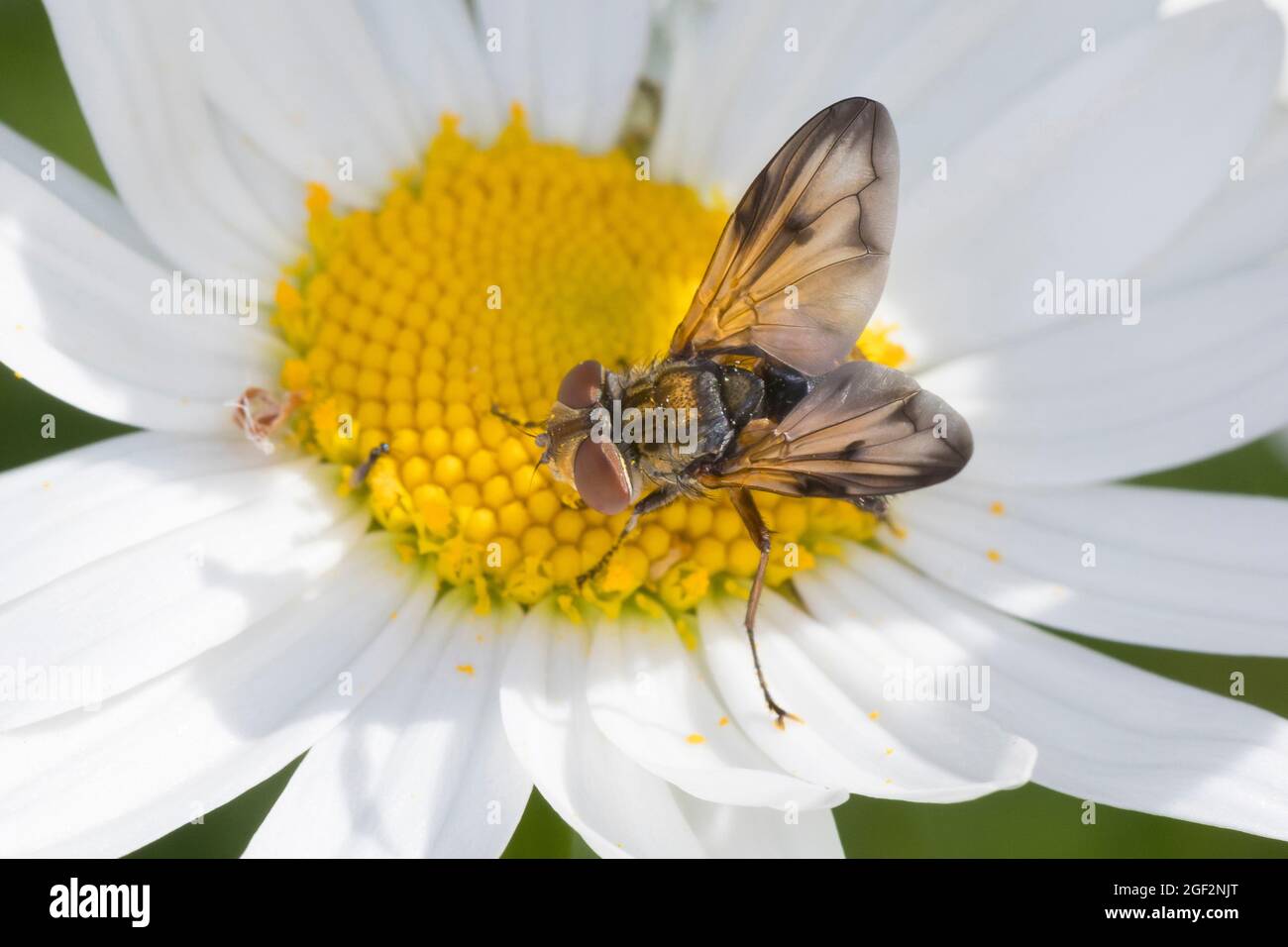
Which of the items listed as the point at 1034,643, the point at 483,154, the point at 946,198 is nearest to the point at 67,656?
the point at 483,154

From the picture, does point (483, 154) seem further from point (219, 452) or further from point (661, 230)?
point (219, 452)

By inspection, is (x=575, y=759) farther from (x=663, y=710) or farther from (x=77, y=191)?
(x=77, y=191)

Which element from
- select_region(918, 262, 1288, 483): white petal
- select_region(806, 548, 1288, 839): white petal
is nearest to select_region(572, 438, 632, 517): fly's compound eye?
select_region(806, 548, 1288, 839): white petal

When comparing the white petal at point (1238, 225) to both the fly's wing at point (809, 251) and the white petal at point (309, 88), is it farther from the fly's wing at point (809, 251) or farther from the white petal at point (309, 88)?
the white petal at point (309, 88)

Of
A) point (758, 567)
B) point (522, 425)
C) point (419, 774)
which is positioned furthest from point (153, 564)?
Result: point (758, 567)

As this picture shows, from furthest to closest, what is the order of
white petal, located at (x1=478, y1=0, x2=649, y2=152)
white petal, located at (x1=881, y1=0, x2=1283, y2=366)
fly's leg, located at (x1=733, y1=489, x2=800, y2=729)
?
white petal, located at (x1=478, y1=0, x2=649, y2=152), white petal, located at (x1=881, y1=0, x2=1283, y2=366), fly's leg, located at (x1=733, y1=489, x2=800, y2=729)

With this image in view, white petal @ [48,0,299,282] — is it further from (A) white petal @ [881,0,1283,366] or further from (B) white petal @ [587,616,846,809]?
(A) white petal @ [881,0,1283,366]
